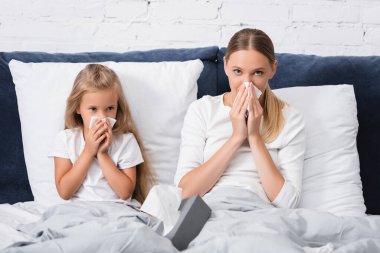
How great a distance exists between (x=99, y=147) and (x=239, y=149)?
0.44 metres

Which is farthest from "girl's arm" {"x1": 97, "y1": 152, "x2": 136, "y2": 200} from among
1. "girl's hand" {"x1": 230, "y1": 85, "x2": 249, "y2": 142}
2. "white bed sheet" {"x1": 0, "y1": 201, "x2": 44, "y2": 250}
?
"girl's hand" {"x1": 230, "y1": 85, "x2": 249, "y2": 142}

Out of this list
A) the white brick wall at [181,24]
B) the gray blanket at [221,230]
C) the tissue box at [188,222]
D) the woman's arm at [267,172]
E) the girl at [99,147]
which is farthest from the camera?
the white brick wall at [181,24]

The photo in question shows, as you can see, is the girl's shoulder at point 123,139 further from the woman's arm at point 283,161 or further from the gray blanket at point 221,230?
the woman's arm at point 283,161

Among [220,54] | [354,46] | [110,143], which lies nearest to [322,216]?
[110,143]

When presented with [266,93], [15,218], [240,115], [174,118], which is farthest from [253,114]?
[15,218]

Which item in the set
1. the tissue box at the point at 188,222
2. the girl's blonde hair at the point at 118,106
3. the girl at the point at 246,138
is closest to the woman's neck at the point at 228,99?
the girl at the point at 246,138

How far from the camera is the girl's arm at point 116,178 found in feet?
6.18

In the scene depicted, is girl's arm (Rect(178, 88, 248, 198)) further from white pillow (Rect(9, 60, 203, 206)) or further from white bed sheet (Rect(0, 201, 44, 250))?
white bed sheet (Rect(0, 201, 44, 250))

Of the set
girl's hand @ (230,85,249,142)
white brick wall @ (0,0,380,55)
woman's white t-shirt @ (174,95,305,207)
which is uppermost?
white brick wall @ (0,0,380,55)

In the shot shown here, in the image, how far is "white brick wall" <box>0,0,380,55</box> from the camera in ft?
8.14

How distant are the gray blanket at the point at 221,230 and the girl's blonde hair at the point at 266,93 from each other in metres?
0.29

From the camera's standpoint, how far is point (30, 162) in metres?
2.00

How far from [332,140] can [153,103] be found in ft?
1.98

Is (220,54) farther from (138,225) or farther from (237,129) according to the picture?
(138,225)
